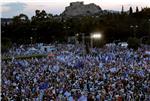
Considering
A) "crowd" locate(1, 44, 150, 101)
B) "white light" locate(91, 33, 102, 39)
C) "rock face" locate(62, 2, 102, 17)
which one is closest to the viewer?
"crowd" locate(1, 44, 150, 101)

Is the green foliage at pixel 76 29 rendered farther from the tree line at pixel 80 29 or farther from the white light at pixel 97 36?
the white light at pixel 97 36

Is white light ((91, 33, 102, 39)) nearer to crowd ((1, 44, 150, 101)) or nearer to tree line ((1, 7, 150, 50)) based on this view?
tree line ((1, 7, 150, 50))

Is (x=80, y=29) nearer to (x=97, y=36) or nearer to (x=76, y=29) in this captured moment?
(x=76, y=29)

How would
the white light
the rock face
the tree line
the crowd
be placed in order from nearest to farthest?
the crowd
the white light
the tree line
the rock face

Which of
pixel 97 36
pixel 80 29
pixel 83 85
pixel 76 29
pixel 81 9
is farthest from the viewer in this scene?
pixel 81 9

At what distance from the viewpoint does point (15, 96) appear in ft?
62.5

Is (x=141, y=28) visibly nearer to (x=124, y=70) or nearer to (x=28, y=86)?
(x=124, y=70)

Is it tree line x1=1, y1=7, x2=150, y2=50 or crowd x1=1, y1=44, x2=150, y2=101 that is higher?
crowd x1=1, y1=44, x2=150, y2=101

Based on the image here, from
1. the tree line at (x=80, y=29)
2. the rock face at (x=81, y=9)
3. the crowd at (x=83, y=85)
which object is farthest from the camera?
the rock face at (x=81, y=9)

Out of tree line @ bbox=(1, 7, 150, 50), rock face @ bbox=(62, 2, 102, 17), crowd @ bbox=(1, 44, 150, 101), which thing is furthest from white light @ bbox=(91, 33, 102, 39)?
rock face @ bbox=(62, 2, 102, 17)

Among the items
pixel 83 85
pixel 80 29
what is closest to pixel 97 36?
pixel 80 29

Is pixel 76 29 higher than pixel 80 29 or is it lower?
lower

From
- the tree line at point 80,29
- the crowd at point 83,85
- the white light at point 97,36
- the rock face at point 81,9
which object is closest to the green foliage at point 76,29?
the tree line at point 80,29

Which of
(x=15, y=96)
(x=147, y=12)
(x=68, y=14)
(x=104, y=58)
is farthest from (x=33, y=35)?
(x=68, y=14)
